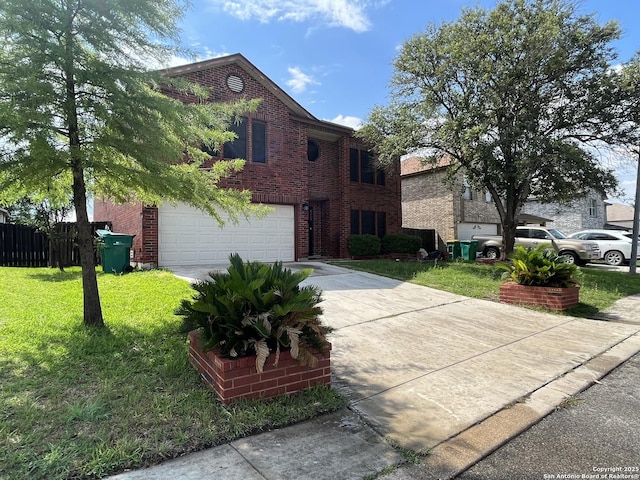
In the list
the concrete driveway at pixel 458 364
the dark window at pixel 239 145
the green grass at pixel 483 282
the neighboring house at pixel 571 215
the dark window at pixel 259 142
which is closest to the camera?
the concrete driveway at pixel 458 364

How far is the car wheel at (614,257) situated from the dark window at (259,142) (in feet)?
51.3

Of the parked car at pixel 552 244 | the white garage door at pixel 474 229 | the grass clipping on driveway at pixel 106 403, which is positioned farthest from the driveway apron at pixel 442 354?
the white garage door at pixel 474 229

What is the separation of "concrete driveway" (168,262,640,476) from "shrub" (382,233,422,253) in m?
8.82

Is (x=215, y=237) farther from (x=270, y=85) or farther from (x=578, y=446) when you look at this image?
(x=578, y=446)

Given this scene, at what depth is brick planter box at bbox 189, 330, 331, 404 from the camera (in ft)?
9.78

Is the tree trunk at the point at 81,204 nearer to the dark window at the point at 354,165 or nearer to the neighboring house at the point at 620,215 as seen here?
the dark window at the point at 354,165

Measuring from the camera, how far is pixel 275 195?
505 inches

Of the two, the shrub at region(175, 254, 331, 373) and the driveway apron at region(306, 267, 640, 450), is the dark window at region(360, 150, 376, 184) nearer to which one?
the driveway apron at region(306, 267, 640, 450)

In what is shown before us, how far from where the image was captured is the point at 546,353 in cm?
460

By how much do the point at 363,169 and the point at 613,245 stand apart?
11.5 meters

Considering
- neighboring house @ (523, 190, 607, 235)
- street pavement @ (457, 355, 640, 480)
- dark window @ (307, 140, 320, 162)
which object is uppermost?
dark window @ (307, 140, 320, 162)

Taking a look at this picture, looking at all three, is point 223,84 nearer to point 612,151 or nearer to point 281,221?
point 281,221

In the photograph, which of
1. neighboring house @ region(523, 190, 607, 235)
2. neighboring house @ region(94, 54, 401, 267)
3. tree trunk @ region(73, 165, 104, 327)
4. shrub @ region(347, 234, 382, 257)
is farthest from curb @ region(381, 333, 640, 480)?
neighboring house @ region(523, 190, 607, 235)

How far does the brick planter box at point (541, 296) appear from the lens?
7.01 metres
